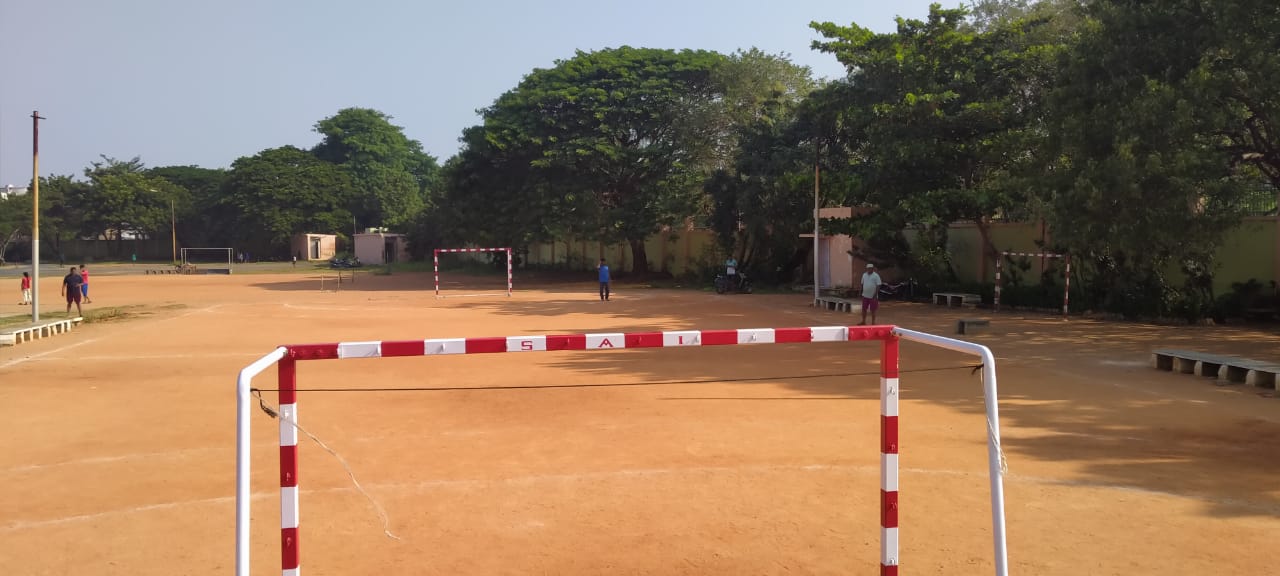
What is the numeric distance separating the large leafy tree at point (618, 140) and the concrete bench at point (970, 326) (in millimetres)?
18291

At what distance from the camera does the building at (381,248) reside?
65.9m

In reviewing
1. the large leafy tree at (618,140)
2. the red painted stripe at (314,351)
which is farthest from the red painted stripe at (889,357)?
the large leafy tree at (618,140)

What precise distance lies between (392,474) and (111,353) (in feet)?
36.0

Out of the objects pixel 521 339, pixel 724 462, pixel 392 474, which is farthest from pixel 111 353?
pixel 521 339

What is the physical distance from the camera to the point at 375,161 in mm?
87438

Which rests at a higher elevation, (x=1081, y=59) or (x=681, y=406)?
(x=1081, y=59)

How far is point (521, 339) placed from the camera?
13.2 feet

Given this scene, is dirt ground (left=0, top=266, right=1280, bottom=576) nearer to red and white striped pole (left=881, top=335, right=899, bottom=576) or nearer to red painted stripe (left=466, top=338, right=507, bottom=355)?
red and white striped pole (left=881, top=335, right=899, bottom=576)

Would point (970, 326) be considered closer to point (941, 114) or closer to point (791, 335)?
point (941, 114)

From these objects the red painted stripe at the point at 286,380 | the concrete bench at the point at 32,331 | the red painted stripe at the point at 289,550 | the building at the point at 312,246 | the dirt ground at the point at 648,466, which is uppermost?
the building at the point at 312,246

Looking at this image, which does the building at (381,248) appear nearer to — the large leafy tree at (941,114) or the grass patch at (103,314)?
the grass patch at (103,314)

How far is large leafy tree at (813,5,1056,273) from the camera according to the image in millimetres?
21938

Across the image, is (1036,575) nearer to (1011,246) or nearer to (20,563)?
(20,563)

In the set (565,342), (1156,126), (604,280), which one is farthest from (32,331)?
(1156,126)
